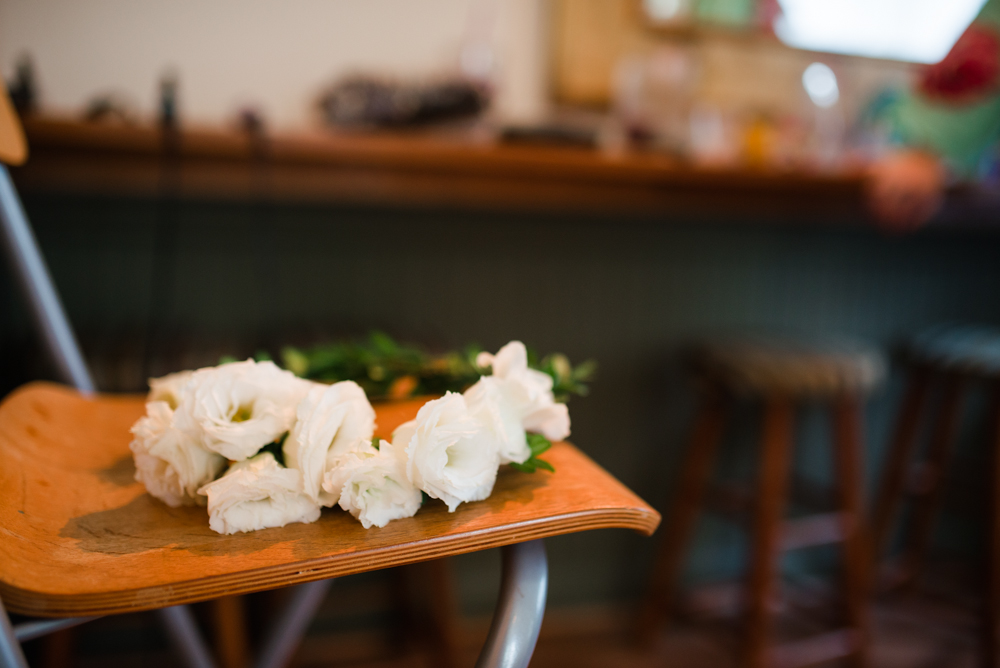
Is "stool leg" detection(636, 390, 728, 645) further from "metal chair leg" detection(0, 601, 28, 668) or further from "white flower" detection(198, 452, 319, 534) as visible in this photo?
"metal chair leg" detection(0, 601, 28, 668)

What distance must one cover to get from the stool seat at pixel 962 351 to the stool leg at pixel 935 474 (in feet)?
0.25

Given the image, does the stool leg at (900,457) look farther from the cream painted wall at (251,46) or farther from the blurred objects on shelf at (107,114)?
the blurred objects on shelf at (107,114)

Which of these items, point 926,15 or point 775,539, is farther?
point 926,15

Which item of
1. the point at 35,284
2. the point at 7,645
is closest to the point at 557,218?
the point at 35,284

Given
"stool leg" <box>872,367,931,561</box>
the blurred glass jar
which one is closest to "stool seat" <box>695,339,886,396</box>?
"stool leg" <box>872,367,931,561</box>

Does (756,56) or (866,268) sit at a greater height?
(756,56)

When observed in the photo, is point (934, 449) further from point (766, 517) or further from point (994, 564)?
point (766, 517)

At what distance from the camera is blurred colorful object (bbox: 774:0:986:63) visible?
1.70 meters

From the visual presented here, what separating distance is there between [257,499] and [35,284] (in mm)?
467

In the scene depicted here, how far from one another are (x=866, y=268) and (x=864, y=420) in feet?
1.53

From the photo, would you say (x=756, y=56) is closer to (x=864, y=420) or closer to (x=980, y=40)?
(x=980, y=40)

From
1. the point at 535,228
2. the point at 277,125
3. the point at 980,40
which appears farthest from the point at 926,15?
the point at 277,125

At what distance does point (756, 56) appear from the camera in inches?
66.1

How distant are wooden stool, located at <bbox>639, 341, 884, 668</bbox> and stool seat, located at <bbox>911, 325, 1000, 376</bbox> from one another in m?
0.22
